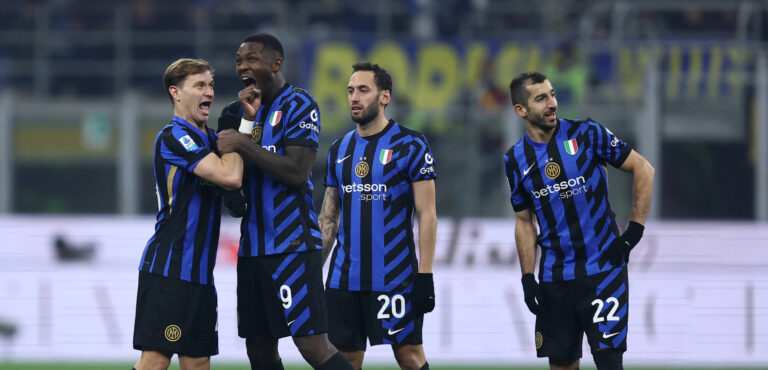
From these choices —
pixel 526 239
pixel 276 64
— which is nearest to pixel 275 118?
pixel 276 64

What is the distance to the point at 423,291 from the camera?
19.4 ft

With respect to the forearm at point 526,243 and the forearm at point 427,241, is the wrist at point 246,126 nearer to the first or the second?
the forearm at point 427,241

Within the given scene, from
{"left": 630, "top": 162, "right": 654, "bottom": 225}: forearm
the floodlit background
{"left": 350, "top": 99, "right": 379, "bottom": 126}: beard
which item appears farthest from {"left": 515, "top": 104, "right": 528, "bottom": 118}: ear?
the floodlit background

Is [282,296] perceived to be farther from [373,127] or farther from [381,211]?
[373,127]

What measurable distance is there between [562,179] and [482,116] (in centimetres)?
792

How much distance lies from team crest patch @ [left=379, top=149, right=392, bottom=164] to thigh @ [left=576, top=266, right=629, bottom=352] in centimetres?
126

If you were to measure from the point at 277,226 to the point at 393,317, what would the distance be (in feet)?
3.06

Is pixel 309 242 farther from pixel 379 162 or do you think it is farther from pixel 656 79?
pixel 656 79

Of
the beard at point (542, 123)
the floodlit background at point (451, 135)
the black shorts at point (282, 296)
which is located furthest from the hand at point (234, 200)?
the floodlit background at point (451, 135)

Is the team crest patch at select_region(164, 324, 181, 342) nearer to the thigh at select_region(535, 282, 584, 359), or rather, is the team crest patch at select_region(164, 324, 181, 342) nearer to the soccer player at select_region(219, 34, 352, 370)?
the soccer player at select_region(219, 34, 352, 370)

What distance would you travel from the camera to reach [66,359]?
36.0ft

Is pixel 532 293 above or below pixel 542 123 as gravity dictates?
below

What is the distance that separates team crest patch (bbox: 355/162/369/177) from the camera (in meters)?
6.13

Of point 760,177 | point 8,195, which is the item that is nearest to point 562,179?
point 760,177
